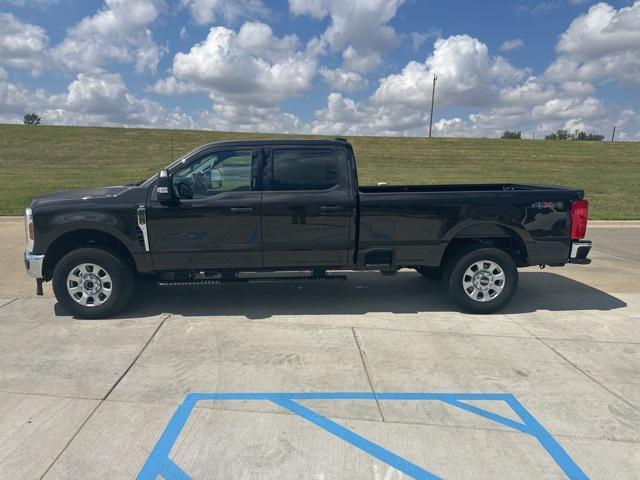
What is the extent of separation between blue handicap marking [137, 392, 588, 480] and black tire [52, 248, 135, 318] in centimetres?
198

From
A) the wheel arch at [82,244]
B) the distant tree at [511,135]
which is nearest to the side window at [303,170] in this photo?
the wheel arch at [82,244]

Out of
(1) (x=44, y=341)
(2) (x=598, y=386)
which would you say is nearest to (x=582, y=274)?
(2) (x=598, y=386)

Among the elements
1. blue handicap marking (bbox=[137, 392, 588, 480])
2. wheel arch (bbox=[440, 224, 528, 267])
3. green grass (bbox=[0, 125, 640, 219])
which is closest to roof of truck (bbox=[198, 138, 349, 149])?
wheel arch (bbox=[440, 224, 528, 267])

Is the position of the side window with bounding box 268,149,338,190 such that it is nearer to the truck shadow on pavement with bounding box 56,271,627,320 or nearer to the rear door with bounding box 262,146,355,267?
the rear door with bounding box 262,146,355,267

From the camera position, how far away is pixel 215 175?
4910mm

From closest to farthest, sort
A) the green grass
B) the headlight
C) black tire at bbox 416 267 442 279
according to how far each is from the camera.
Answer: the headlight < black tire at bbox 416 267 442 279 < the green grass

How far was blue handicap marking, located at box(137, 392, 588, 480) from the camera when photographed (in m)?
2.63

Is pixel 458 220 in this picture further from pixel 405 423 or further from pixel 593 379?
pixel 405 423

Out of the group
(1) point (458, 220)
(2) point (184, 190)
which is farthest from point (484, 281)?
(2) point (184, 190)

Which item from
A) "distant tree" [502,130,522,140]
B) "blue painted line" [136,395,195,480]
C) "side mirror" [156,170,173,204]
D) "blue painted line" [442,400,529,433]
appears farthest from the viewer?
"distant tree" [502,130,522,140]

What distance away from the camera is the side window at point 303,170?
4965mm

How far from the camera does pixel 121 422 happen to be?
307 centimetres

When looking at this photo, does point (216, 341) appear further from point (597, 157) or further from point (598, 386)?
point (597, 157)

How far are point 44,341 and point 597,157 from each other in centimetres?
3986
